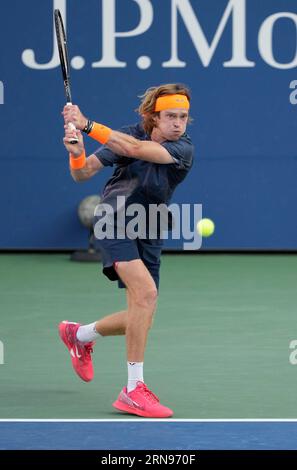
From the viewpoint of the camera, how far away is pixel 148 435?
5.58m

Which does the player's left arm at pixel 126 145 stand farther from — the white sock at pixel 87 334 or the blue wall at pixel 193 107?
the blue wall at pixel 193 107

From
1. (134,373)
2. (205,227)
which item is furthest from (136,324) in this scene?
(205,227)

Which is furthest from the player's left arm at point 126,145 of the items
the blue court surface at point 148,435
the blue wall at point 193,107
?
the blue wall at point 193,107

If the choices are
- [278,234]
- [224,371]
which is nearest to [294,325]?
[224,371]

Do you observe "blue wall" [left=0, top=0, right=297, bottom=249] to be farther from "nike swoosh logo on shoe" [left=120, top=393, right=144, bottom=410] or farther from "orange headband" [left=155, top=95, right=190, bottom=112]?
"nike swoosh logo on shoe" [left=120, top=393, right=144, bottom=410]

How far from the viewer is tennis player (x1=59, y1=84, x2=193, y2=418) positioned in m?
6.12

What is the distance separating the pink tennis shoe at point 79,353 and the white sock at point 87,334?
2cm

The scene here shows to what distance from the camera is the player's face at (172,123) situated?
636cm

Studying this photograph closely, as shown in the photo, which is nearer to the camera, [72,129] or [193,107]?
[72,129]

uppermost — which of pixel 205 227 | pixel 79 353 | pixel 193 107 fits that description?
pixel 193 107

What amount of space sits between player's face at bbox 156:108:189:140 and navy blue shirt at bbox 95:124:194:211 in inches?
1.7

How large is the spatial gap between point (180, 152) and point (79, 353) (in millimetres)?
1223

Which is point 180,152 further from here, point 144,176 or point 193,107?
point 193,107
